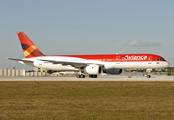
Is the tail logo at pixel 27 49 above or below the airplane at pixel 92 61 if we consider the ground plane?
above

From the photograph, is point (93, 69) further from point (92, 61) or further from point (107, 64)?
point (92, 61)

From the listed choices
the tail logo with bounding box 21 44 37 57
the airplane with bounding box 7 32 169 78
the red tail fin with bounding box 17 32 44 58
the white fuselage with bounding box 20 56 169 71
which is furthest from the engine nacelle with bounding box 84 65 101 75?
the tail logo with bounding box 21 44 37 57

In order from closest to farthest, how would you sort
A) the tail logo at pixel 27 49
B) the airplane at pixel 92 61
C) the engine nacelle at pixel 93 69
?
1. the engine nacelle at pixel 93 69
2. the airplane at pixel 92 61
3. the tail logo at pixel 27 49

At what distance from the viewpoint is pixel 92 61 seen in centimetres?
4203

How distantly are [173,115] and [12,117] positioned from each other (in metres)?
5.56

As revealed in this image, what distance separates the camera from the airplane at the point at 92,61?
39.2 m

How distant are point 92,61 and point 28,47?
43.0ft

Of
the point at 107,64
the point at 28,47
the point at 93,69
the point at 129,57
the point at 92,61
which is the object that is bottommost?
the point at 93,69

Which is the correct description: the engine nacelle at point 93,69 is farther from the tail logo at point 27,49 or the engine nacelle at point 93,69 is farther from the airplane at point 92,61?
the tail logo at point 27,49

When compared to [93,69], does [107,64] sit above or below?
above

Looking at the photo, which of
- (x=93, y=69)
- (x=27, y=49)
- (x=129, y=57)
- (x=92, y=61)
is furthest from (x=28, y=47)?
(x=129, y=57)

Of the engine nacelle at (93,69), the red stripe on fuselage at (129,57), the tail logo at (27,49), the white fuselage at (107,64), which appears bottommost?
the engine nacelle at (93,69)

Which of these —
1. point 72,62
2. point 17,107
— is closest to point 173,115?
point 17,107

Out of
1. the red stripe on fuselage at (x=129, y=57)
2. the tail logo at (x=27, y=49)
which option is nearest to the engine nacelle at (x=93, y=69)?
the red stripe on fuselage at (x=129, y=57)
